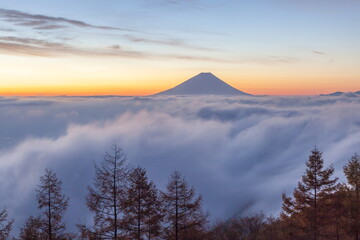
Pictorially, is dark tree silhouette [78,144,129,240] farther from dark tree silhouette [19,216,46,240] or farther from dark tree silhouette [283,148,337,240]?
dark tree silhouette [283,148,337,240]

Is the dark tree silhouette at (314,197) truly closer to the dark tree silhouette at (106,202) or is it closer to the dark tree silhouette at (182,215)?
the dark tree silhouette at (182,215)

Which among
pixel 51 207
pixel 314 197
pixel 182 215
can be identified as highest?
pixel 51 207

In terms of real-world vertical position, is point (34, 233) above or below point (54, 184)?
below

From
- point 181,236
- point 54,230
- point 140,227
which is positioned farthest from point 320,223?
point 54,230

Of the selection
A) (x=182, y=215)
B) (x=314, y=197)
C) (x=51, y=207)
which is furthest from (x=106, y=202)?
(x=314, y=197)

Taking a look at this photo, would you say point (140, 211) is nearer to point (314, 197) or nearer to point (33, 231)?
point (33, 231)

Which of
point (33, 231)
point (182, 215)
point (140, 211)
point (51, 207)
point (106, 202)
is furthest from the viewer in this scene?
point (182, 215)

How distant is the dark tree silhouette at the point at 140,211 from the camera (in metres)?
23.4

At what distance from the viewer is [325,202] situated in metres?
28.2

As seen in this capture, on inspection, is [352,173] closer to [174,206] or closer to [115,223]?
[174,206]

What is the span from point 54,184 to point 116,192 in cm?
460

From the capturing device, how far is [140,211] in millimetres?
23594

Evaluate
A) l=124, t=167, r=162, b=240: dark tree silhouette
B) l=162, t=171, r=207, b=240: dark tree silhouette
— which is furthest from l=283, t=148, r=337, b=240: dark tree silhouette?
l=124, t=167, r=162, b=240: dark tree silhouette

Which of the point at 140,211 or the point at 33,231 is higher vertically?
the point at 140,211
